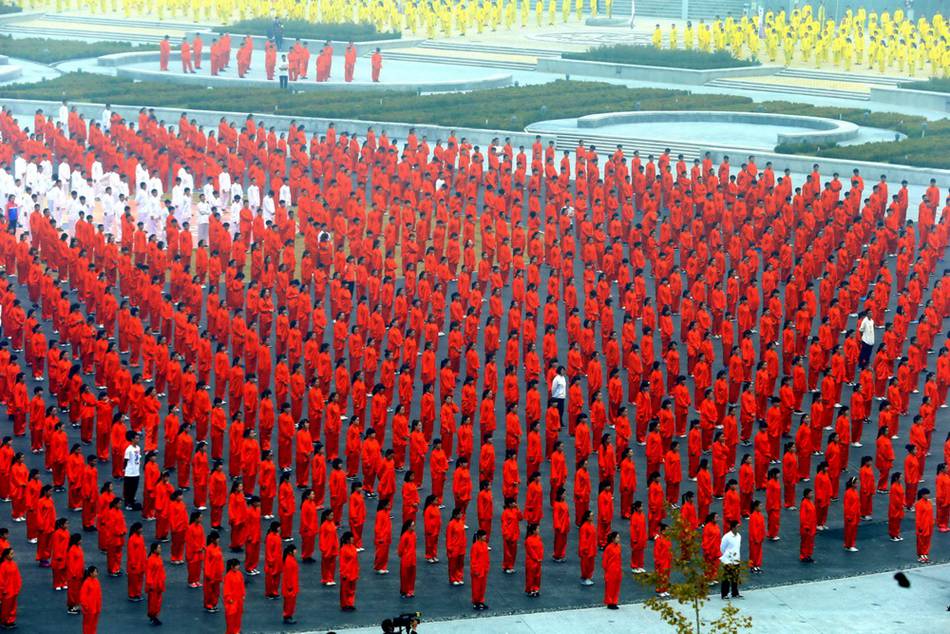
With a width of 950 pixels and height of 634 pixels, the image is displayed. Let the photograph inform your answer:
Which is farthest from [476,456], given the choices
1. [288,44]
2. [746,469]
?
[288,44]

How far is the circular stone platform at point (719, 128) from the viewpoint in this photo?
4444cm

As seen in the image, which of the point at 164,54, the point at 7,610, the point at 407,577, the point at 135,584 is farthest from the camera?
the point at 164,54

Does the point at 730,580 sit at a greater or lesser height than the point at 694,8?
lesser

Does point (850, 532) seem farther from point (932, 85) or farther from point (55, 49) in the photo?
point (55, 49)

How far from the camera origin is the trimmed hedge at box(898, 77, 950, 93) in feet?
163

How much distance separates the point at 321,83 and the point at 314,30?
7.40m

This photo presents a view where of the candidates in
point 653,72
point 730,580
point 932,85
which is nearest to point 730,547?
point 730,580

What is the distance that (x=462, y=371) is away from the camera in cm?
2756

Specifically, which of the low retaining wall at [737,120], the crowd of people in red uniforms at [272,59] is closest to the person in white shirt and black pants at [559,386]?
the low retaining wall at [737,120]

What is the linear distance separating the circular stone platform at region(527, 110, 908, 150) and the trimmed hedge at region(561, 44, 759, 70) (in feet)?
23.1

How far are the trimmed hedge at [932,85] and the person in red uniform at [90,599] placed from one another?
36.3m

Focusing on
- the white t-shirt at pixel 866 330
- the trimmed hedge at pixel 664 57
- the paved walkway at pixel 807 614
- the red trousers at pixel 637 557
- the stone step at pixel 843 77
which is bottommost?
the paved walkway at pixel 807 614

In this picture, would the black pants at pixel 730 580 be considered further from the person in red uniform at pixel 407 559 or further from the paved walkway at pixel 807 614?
the person in red uniform at pixel 407 559

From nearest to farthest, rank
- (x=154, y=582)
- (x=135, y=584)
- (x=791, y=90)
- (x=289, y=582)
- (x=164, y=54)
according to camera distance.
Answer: (x=154, y=582) < (x=289, y=582) < (x=135, y=584) < (x=791, y=90) < (x=164, y=54)
